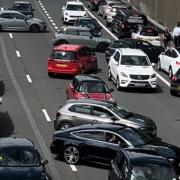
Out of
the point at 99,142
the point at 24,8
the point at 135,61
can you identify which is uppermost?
the point at 99,142

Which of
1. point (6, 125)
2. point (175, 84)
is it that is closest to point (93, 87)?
point (6, 125)

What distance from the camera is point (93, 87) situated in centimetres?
3125

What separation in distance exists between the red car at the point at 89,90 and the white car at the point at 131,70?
415 cm

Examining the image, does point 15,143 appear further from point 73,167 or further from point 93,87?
point 93,87

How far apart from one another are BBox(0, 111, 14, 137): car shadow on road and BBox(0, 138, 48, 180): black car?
6.43 meters

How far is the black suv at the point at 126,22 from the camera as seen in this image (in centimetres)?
5147

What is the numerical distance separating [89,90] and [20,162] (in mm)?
11681

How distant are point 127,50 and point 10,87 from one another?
20.3ft

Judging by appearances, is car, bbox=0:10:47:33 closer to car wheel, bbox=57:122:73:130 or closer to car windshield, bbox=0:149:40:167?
car wheel, bbox=57:122:73:130

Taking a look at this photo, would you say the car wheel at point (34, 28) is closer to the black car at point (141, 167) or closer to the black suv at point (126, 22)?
the black suv at point (126, 22)

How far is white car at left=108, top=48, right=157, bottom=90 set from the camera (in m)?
35.7

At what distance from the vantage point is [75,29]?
1815 inches

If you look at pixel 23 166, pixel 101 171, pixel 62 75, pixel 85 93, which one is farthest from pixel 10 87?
pixel 23 166

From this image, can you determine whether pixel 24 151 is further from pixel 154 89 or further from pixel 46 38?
pixel 46 38
